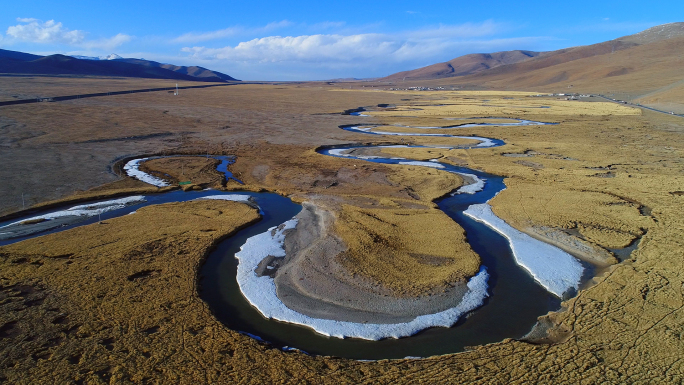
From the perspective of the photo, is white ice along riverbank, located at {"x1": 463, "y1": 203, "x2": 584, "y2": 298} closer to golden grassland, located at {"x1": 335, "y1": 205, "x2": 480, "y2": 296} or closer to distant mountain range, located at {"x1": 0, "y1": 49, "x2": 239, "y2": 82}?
golden grassland, located at {"x1": 335, "y1": 205, "x2": 480, "y2": 296}

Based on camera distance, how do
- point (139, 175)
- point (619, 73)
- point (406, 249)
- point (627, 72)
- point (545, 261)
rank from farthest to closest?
1. point (619, 73)
2. point (627, 72)
3. point (139, 175)
4. point (406, 249)
5. point (545, 261)

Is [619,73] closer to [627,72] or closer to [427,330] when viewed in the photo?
[627,72]

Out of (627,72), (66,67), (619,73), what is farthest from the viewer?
(66,67)

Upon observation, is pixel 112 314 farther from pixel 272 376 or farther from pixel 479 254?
pixel 479 254

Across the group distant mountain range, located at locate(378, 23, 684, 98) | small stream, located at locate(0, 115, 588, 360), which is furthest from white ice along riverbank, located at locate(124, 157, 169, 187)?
distant mountain range, located at locate(378, 23, 684, 98)

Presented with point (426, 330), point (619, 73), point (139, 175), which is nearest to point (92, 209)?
point (139, 175)

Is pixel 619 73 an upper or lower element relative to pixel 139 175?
upper
